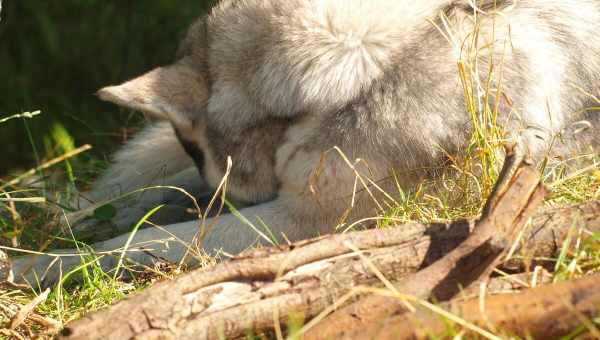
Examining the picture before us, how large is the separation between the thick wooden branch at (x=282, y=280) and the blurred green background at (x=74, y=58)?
97.4 inches

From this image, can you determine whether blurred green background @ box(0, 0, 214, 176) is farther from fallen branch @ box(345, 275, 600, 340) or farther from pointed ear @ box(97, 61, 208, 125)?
fallen branch @ box(345, 275, 600, 340)

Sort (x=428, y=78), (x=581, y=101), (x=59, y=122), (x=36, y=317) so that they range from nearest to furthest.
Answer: (x=36, y=317)
(x=428, y=78)
(x=581, y=101)
(x=59, y=122)

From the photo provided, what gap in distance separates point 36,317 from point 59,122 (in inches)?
91.8

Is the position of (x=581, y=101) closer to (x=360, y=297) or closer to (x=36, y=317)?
(x=360, y=297)

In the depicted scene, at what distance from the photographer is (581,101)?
100 inches

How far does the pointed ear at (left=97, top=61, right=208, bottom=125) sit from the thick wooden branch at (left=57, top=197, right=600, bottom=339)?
90cm

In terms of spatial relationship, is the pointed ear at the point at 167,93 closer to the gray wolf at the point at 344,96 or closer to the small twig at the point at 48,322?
the gray wolf at the point at 344,96

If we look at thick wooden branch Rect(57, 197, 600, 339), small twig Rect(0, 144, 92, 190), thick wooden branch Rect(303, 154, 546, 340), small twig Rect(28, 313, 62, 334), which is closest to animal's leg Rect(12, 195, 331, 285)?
small twig Rect(0, 144, 92, 190)

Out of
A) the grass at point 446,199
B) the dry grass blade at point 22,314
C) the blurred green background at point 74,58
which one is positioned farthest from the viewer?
the blurred green background at point 74,58

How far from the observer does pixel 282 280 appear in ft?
5.86

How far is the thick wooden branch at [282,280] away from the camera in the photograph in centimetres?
165

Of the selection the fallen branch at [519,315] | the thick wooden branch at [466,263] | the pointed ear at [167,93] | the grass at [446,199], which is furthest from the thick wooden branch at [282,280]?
the pointed ear at [167,93]

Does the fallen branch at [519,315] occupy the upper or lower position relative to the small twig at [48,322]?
upper

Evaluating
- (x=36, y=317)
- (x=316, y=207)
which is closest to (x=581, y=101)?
(x=316, y=207)
